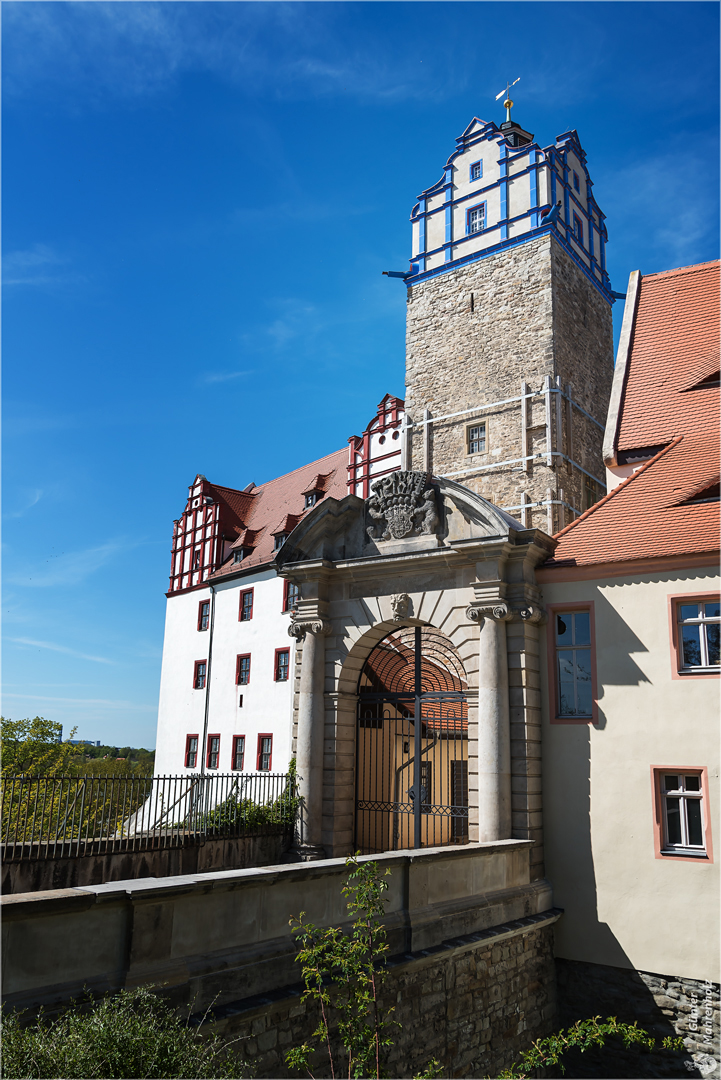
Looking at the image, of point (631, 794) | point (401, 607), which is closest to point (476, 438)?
point (401, 607)

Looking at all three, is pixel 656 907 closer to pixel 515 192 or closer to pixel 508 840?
pixel 508 840

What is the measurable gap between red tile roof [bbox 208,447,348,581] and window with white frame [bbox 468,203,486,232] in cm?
956

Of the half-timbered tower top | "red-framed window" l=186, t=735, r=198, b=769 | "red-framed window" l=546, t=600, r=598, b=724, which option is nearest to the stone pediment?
"red-framed window" l=546, t=600, r=598, b=724

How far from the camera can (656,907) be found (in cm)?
1070

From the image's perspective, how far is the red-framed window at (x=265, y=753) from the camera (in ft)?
88.5

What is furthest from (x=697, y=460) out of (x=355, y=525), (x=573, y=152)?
(x=573, y=152)

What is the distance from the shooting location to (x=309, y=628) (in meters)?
14.0

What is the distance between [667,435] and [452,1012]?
1017 centimetres

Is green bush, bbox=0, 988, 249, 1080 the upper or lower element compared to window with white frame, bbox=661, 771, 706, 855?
lower

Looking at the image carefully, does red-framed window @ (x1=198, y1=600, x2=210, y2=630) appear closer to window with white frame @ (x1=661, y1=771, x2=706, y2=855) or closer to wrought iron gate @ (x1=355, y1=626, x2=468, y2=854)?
wrought iron gate @ (x1=355, y1=626, x2=468, y2=854)

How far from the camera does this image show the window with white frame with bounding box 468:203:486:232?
27062 mm

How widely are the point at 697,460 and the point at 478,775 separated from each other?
6123mm

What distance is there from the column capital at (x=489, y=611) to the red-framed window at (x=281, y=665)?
15.7m

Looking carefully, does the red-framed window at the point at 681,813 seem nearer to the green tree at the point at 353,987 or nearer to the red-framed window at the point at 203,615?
the green tree at the point at 353,987
